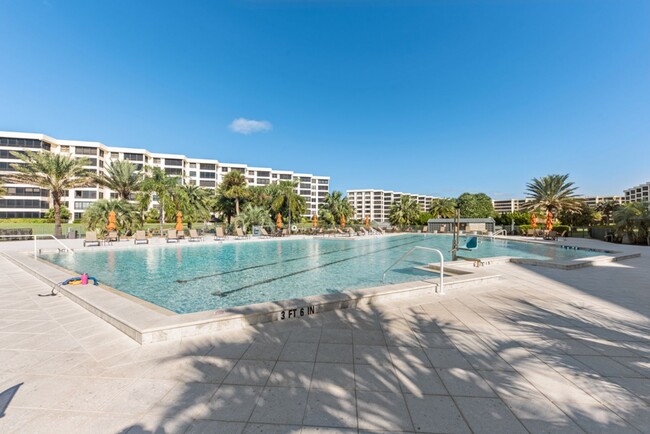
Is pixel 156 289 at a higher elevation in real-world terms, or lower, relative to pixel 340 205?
lower

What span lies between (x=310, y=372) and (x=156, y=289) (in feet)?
23.9

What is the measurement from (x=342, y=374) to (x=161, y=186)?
106ft

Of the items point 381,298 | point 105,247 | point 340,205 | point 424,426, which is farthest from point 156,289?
point 340,205

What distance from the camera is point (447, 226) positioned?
41.5m

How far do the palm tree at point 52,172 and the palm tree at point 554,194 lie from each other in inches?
1849

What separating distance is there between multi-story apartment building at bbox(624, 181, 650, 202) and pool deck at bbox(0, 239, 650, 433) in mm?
138054

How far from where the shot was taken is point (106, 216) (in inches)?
832

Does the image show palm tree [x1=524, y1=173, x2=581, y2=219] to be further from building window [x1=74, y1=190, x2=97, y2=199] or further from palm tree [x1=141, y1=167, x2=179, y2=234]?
building window [x1=74, y1=190, x2=97, y2=199]

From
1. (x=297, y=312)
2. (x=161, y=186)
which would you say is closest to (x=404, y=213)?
(x=161, y=186)

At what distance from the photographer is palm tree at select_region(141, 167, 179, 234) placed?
2864cm

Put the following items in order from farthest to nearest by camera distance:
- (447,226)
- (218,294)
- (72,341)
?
(447,226)
(218,294)
(72,341)

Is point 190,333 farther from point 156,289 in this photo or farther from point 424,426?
point 156,289

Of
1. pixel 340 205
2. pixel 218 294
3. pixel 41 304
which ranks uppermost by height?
pixel 340 205

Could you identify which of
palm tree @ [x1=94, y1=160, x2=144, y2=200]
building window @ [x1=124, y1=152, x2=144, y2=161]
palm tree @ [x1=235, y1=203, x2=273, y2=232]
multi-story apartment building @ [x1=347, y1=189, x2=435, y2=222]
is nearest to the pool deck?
palm tree @ [x1=235, y1=203, x2=273, y2=232]
